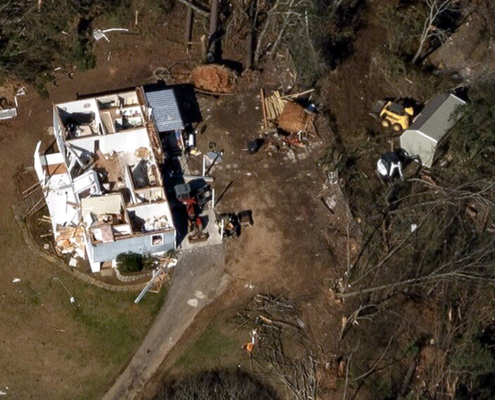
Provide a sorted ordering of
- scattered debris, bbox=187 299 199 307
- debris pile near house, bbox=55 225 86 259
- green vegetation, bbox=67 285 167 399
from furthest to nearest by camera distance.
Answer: debris pile near house, bbox=55 225 86 259, scattered debris, bbox=187 299 199 307, green vegetation, bbox=67 285 167 399

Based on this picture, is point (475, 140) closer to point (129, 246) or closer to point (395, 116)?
point (395, 116)

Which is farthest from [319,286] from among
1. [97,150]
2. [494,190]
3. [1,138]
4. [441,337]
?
[1,138]

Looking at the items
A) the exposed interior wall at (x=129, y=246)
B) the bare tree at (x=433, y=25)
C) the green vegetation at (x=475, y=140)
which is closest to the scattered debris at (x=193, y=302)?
the exposed interior wall at (x=129, y=246)

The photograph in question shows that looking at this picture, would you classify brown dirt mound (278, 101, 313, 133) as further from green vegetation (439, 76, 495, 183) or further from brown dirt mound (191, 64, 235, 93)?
green vegetation (439, 76, 495, 183)

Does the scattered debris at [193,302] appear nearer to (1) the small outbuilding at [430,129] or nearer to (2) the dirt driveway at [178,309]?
(2) the dirt driveway at [178,309]

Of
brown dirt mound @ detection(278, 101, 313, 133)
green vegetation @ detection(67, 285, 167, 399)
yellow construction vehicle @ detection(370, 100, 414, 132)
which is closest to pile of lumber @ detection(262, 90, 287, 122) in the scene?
brown dirt mound @ detection(278, 101, 313, 133)

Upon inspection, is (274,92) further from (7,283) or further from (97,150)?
(7,283)
